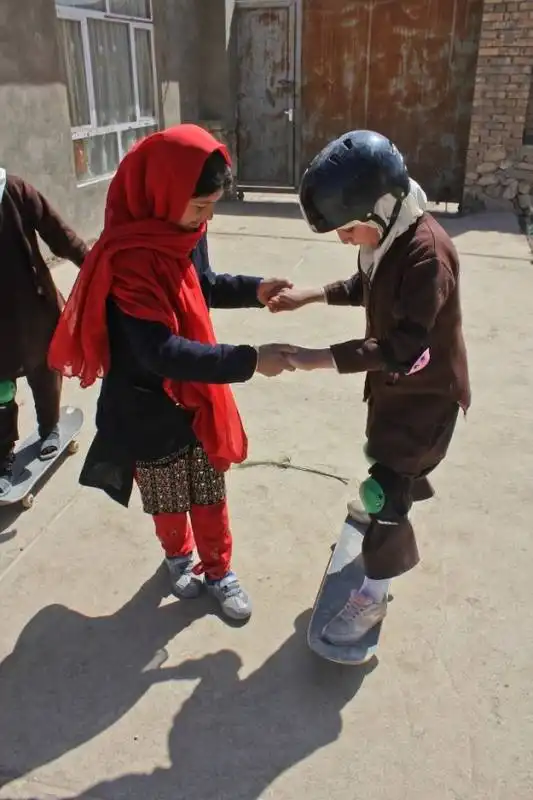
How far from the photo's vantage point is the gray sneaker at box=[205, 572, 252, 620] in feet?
7.78

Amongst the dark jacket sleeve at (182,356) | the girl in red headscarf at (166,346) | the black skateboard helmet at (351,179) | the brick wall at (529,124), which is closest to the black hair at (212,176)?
the girl in red headscarf at (166,346)

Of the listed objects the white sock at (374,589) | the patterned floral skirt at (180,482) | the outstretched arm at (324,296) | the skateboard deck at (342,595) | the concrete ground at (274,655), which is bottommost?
the concrete ground at (274,655)

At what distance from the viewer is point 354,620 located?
224cm

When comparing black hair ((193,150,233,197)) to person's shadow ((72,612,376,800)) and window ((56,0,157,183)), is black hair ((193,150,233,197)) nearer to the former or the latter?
person's shadow ((72,612,376,800))

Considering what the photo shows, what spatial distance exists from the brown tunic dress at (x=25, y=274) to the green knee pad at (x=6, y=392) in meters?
0.03

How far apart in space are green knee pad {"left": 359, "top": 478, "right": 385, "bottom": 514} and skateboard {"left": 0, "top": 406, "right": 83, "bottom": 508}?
5.08 feet

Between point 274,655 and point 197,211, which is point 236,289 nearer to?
point 197,211

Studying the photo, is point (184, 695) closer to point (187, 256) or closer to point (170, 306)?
point (170, 306)

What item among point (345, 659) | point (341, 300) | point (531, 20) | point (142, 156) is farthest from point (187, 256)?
point (531, 20)

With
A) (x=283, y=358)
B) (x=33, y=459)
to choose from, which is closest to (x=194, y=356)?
(x=283, y=358)

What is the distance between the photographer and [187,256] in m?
1.96

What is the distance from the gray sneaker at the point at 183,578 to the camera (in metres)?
2.47

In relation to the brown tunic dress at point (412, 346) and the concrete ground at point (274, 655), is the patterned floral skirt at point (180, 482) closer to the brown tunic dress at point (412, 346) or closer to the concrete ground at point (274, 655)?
the concrete ground at point (274, 655)

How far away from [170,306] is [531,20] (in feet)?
25.1
